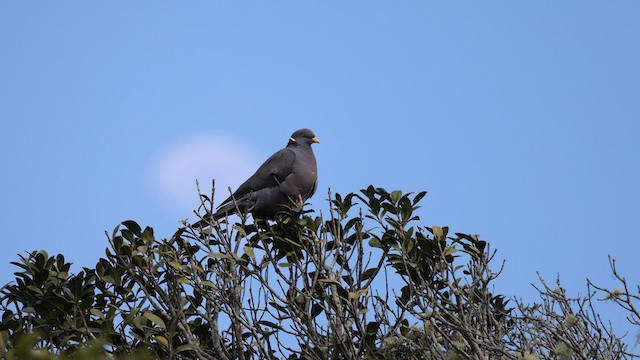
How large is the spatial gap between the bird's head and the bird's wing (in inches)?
17.6

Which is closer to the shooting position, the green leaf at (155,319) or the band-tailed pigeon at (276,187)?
the green leaf at (155,319)

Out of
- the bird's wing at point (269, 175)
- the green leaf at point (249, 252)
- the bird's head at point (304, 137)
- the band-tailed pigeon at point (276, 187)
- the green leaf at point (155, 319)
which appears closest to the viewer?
the green leaf at point (155, 319)

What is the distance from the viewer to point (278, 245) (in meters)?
6.17

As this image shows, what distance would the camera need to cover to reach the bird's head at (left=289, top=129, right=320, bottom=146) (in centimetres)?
750

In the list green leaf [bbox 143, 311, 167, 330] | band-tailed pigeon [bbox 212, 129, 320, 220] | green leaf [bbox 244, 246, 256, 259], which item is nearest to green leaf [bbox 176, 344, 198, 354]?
green leaf [bbox 143, 311, 167, 330]

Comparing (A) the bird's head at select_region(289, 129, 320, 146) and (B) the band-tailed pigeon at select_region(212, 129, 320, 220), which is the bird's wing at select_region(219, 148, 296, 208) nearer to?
(B) the band-tailed pigeon at select_region(212, 129, 320, 220)

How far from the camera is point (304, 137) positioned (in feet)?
24.7

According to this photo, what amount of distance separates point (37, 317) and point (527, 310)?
4088 millimetres

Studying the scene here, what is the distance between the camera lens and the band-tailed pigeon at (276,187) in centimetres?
670

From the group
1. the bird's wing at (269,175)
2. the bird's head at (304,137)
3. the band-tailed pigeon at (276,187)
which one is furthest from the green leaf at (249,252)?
the bird's head at (304,137)

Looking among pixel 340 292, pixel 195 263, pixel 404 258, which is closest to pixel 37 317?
pixel 195 263

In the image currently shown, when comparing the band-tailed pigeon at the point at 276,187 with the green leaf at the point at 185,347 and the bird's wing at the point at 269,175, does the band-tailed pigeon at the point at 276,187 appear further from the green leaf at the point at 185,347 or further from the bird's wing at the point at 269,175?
the green leaf at the point at 185,347

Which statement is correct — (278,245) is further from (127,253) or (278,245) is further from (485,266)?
(485,266)

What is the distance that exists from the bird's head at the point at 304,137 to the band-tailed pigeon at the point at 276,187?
32 cm
